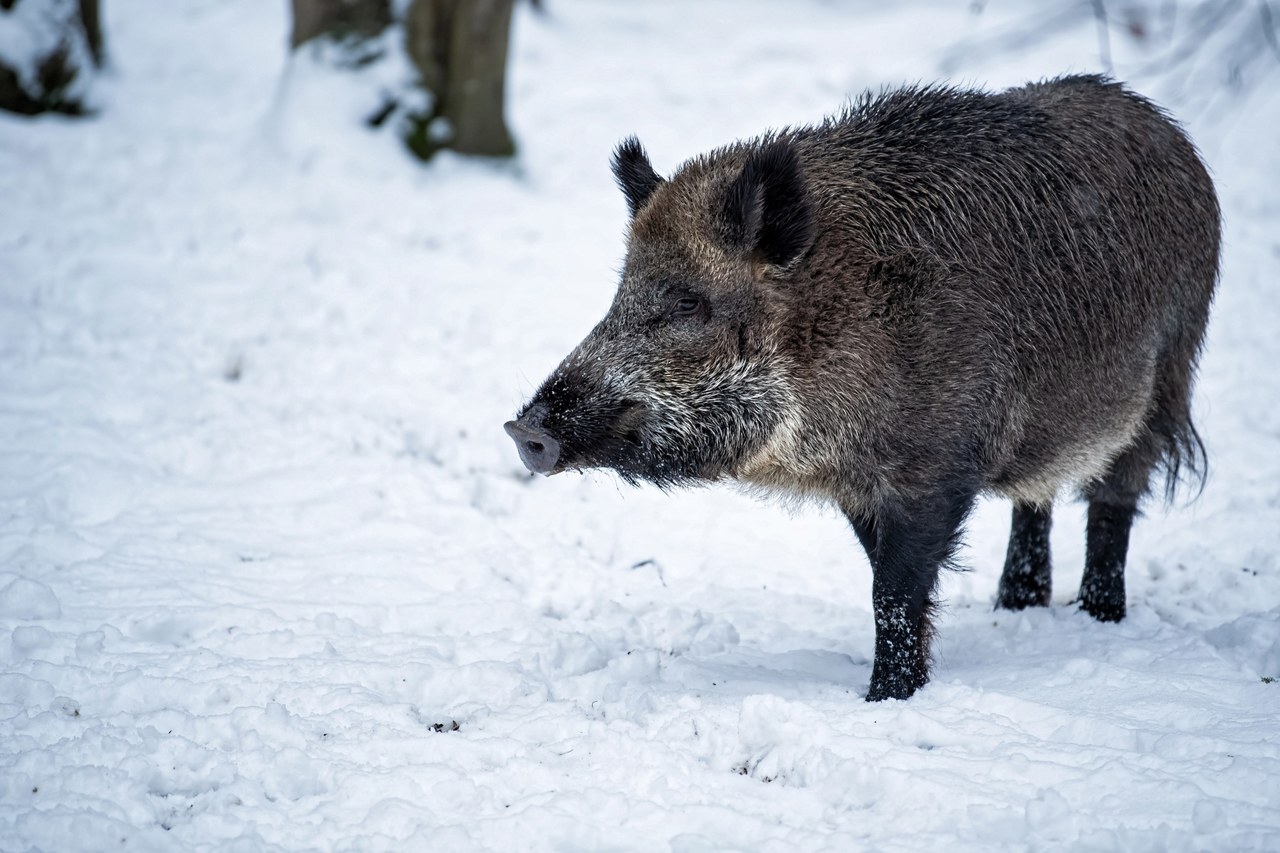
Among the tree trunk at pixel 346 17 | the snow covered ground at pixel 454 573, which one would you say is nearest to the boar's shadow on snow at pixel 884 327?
the snow covered ground at pixel 454 573

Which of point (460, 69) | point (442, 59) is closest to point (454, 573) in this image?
point (460, 69)

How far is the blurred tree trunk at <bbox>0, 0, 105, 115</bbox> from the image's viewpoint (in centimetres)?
948

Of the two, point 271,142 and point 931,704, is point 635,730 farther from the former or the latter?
point 271,142

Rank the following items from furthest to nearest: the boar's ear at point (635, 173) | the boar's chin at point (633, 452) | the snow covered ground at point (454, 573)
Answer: the boar's ear at point (635, 173), the boar's chin at point (633, 452), the snow covered ground at point (454, 573)

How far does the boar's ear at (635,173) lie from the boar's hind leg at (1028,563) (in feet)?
6.45

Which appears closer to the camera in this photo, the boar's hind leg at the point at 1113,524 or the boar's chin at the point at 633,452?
the boar's chin at the point at 633,452

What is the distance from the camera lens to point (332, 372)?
22.7 feet

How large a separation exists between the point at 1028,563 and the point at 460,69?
5.88 metres

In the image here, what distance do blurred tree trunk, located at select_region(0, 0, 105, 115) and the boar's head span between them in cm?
756

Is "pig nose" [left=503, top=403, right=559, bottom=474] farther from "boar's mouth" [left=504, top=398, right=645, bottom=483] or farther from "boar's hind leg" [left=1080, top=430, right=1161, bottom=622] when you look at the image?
"boar's hind leg" [left=1080, top=430, right=1161, bottom=622]

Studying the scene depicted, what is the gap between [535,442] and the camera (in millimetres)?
3711

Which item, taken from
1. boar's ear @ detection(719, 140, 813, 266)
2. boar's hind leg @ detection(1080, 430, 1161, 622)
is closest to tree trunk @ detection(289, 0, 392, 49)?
boar's ear @ detection(719, 140, 813, 266)

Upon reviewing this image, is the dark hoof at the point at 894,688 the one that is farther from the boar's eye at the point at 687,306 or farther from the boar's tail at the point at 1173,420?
the boar's tail at the point at 1173,420

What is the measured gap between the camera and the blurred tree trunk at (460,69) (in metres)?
8.99
